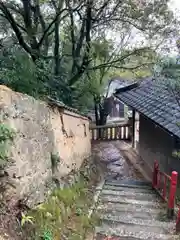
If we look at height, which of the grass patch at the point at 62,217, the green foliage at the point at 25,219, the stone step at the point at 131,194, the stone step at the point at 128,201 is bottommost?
the stone step at the point at 131,194

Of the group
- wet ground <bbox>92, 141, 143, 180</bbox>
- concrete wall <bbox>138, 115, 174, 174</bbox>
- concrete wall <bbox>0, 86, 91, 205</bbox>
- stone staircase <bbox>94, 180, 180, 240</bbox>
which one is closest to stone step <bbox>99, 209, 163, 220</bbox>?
stone staircase <bbox>94, 180, 180, 240</bbox>

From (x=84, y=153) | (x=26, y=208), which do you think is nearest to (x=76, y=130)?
(x=84, y=153)

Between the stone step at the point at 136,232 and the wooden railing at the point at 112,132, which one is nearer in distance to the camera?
the stone step at the point at 136,232

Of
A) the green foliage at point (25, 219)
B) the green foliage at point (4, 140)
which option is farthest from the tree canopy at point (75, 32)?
the green foliage at point (25, 219)

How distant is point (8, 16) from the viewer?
722cm

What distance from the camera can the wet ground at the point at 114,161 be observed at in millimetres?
8959

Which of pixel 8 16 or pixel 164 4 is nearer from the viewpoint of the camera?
pixel 8 16

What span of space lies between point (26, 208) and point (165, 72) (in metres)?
3.28

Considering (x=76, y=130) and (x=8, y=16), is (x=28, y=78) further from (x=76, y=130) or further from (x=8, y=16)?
(x=8, y=16)

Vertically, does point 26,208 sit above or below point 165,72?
below

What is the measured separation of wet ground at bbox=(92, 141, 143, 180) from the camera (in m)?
8.96

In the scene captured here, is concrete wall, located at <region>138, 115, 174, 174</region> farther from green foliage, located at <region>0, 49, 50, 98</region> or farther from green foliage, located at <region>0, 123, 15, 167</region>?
green foliage, located at <region>0, 123, 15, 167</region>

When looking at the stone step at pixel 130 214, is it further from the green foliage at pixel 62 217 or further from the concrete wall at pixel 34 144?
the concrete wall at pixel 34 144

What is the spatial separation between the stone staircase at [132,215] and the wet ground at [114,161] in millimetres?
2069
